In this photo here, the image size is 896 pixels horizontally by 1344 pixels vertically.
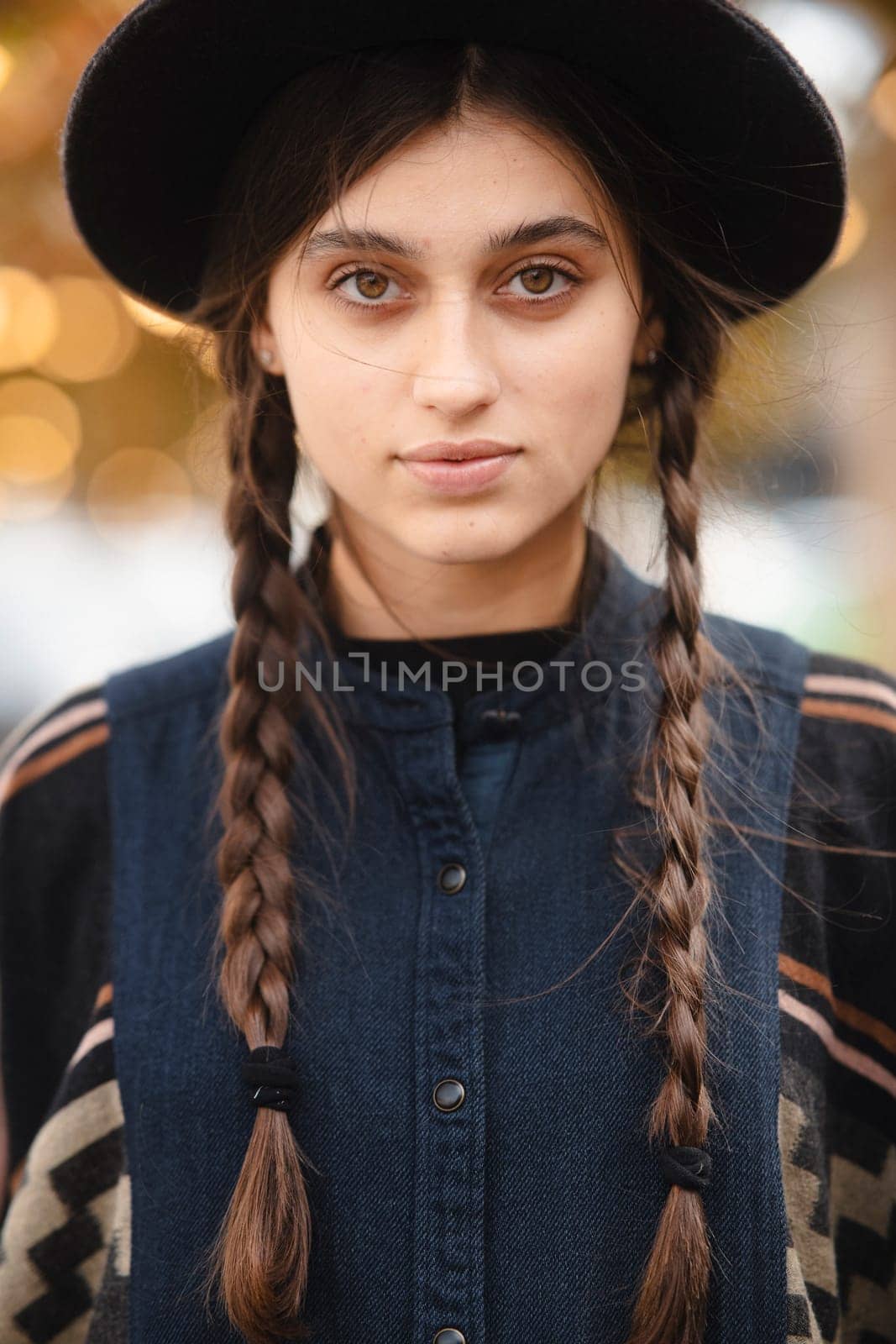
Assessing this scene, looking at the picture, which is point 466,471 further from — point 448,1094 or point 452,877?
point 448,1094

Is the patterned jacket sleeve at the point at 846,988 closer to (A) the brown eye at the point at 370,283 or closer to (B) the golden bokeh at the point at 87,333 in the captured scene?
(A) the brown eye at the point at 370,283

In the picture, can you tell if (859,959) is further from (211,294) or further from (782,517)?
(211,294)

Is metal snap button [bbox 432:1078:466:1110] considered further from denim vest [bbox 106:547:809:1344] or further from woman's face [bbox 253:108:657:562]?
woman's face [bbox 253:108:657:562]

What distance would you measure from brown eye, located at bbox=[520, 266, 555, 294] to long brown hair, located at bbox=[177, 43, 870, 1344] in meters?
0.10

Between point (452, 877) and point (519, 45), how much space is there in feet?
2.82

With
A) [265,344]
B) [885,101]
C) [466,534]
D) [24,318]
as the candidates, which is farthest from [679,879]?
[24,318]

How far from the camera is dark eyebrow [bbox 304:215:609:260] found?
3.60 ft

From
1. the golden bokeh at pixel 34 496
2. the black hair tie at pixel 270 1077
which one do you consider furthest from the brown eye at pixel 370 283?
the golden bokeh at pixel 34 496

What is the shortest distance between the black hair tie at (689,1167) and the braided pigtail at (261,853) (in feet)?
1.19

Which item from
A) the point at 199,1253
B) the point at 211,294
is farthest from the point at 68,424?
the point at 199,1253

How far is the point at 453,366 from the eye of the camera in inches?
43.0

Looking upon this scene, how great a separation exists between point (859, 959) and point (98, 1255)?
99 cm

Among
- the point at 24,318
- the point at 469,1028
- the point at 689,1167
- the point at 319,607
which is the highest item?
the point at 24,318

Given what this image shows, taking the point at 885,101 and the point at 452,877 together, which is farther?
the point at 885,101
